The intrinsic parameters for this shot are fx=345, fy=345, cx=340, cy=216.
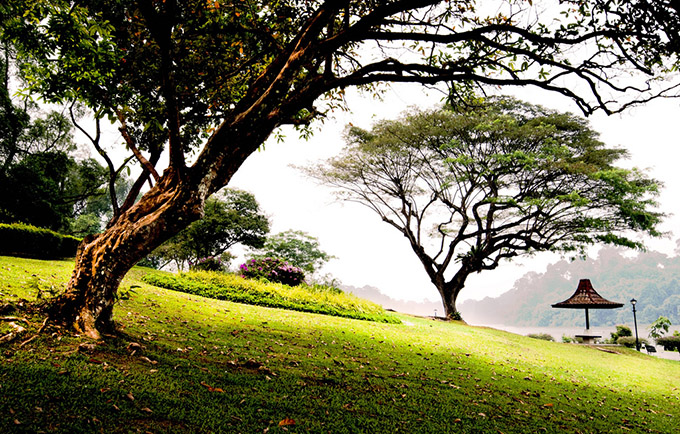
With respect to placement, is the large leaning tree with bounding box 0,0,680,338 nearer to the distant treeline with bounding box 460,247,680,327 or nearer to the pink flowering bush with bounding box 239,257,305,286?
the pink flowering bush with bounding box 239,257,305,286

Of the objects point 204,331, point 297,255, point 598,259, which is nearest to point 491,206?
point 297,255

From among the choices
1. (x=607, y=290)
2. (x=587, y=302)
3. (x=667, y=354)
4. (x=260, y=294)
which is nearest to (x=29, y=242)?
(x=260, y=294)

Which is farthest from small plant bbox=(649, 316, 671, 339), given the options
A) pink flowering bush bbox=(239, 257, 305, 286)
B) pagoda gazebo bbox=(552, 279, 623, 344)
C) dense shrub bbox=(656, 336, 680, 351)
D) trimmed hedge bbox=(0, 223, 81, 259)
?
trimmed hedge bbox=(0, 223, 81, 259)

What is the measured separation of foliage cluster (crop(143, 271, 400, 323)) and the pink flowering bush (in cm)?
236

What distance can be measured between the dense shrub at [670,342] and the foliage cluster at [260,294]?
19.1m

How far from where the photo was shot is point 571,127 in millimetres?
17734

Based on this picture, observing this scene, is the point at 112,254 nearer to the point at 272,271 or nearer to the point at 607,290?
the point at 272,271

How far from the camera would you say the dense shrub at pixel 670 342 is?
20453 millimetres

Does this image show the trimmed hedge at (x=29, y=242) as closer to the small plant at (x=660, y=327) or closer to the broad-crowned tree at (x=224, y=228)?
the broad-crowned tree at (x=224, y=228)

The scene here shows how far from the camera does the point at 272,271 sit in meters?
15.8

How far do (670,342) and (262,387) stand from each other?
27.6 m

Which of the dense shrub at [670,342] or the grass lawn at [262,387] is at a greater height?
the dense shrub at [670,342]

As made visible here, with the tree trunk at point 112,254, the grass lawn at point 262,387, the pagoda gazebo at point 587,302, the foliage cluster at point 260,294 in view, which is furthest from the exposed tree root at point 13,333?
the pagoda gazebo at point 587,302

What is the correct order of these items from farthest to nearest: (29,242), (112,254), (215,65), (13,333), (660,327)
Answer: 1. (660,327)
2. (29,242)
3. (215,65)
4. (112,254)
5. (13,333)
